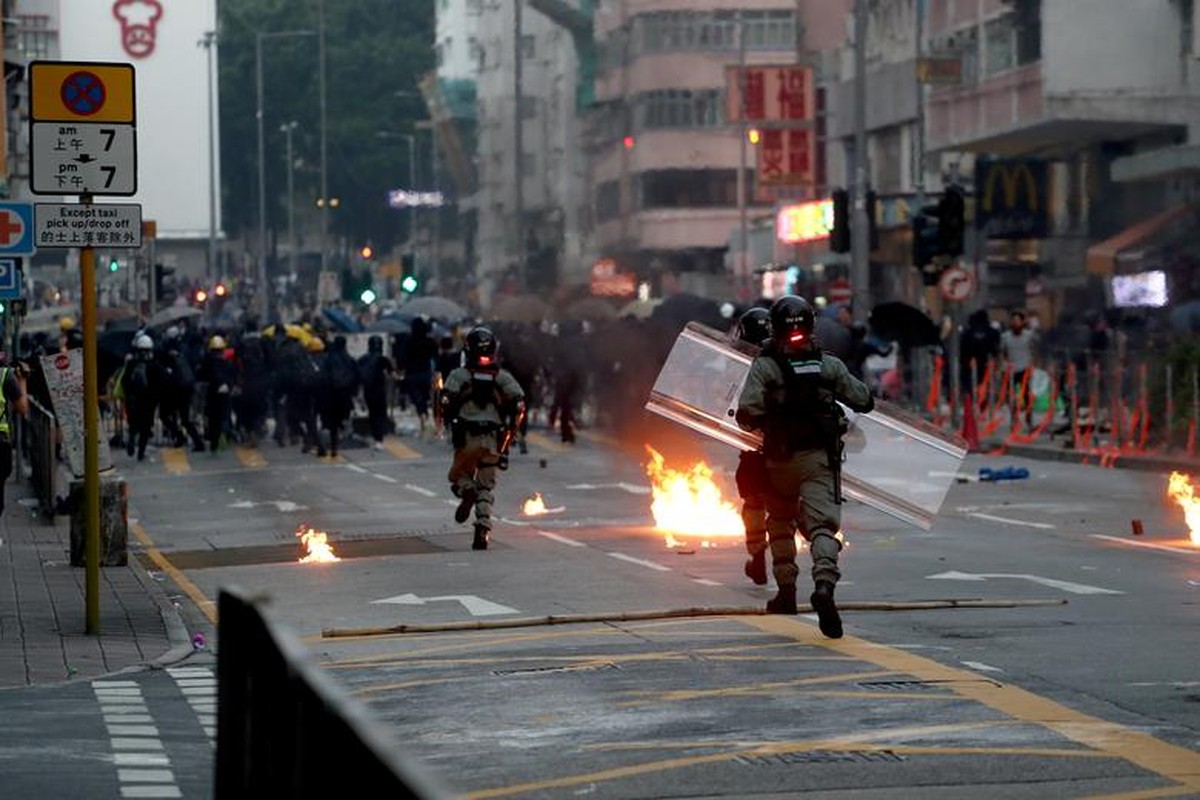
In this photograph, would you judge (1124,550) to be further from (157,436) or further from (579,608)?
(157,436)

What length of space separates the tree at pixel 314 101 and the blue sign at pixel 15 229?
103m

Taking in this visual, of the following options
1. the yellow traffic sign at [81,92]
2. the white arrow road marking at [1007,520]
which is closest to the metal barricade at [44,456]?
the white arrow road marking at [1007,520]

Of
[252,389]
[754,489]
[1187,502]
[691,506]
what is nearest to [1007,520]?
[1187,502]

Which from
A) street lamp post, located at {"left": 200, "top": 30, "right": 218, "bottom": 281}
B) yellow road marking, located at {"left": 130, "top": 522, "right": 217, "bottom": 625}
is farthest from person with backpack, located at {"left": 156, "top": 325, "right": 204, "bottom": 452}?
street lamp post, located at {"left": 200, "top": 30, "right": 218, "bottom": 281}

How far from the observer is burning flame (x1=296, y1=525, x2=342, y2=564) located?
840 inches

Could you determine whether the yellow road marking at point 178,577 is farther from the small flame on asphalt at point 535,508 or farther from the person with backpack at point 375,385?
the person with backpack at point 375,385

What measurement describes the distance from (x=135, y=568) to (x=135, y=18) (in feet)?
300

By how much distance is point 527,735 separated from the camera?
1091 cm

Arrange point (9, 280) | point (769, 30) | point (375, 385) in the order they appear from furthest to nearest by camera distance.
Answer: point (769, 30)
point (375, 385)
point (9, 280)

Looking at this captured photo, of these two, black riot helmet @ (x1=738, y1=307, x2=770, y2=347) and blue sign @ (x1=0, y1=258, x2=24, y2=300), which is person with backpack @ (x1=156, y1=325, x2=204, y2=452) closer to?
blue sign @ (x1=0, y1=258, x2=24, y2=300)

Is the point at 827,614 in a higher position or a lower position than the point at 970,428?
higher

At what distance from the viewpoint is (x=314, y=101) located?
127m

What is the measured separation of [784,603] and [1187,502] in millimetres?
8001

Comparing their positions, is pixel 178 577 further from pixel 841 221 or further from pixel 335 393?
pixel 841 221
